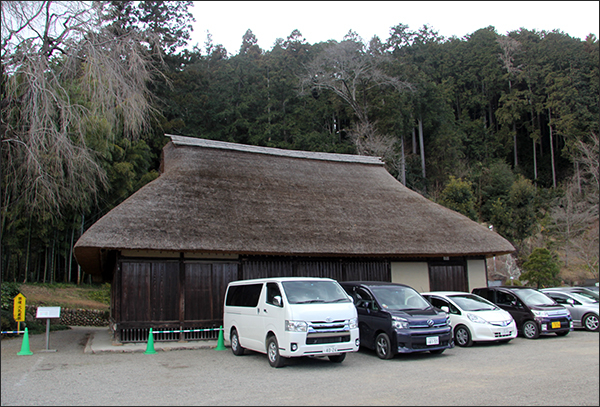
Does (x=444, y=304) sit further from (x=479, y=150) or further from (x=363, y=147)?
(x=479, y=150)

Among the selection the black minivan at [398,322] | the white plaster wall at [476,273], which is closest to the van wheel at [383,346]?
the black minivan at [398,322]

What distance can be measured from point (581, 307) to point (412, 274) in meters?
5.44

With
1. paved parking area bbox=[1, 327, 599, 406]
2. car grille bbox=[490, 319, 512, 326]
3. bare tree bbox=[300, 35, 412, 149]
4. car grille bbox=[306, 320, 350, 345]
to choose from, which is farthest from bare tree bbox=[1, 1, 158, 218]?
bare tree bbox=[300, 35, 412, 149]

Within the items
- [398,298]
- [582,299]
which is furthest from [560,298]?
[398,298]

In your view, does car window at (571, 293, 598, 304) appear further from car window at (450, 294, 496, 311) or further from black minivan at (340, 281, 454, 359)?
black minivan at (340, 281, 454, 359)

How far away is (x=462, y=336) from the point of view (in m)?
11.2

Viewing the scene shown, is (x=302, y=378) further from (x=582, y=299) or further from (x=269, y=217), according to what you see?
(x=582, y=299)

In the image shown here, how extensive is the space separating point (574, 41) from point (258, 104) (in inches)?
1241

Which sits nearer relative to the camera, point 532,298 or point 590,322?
point 532,298

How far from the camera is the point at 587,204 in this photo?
34000 millimetres

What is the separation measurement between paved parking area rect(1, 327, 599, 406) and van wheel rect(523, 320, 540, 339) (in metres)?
1.47

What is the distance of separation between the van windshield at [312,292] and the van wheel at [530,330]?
6.50 metres

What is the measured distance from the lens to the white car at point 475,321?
10.9 metres

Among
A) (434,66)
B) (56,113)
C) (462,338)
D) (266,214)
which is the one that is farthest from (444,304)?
(434,66)
